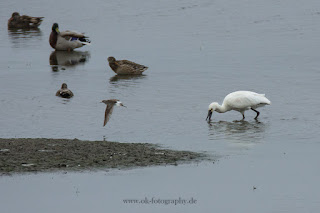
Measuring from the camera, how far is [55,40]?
25688mm

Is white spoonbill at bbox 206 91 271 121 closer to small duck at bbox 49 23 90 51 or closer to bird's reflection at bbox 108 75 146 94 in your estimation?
bird's reflection at bbox 108 75 146 94

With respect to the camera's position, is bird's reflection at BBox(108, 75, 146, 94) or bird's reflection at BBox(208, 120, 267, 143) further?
bird's reflection at BBox(108, 75, 146, 94)

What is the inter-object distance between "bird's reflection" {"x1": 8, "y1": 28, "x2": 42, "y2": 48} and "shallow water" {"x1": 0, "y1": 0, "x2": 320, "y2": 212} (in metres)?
0.06

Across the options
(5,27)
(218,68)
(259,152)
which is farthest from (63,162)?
(5,27)

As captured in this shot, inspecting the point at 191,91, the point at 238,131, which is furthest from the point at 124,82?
the point at 238,131

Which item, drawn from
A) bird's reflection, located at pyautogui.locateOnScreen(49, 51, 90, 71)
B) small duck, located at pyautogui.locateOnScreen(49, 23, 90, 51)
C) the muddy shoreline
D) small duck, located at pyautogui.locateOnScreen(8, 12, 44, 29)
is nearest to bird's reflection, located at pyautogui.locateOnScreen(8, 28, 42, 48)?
small duck, located at pyautogui.locateOnScreen(8, 12, 44, 29)

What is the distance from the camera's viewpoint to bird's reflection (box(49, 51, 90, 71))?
22844mm

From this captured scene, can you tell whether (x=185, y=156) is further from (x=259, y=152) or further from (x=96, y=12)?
(x=96, y=12)

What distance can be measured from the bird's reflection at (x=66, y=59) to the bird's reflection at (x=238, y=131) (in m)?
8.27

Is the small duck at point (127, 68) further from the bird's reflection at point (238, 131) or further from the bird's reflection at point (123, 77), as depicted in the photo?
the bird's reflection at point (238, 131)

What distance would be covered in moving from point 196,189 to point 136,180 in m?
0.82

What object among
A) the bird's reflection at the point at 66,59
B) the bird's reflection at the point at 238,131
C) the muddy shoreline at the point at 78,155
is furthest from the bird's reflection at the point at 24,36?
the muddy shoreline at the point at 78,155

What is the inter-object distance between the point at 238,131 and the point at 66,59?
439 inches

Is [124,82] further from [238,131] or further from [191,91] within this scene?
[238,131]
